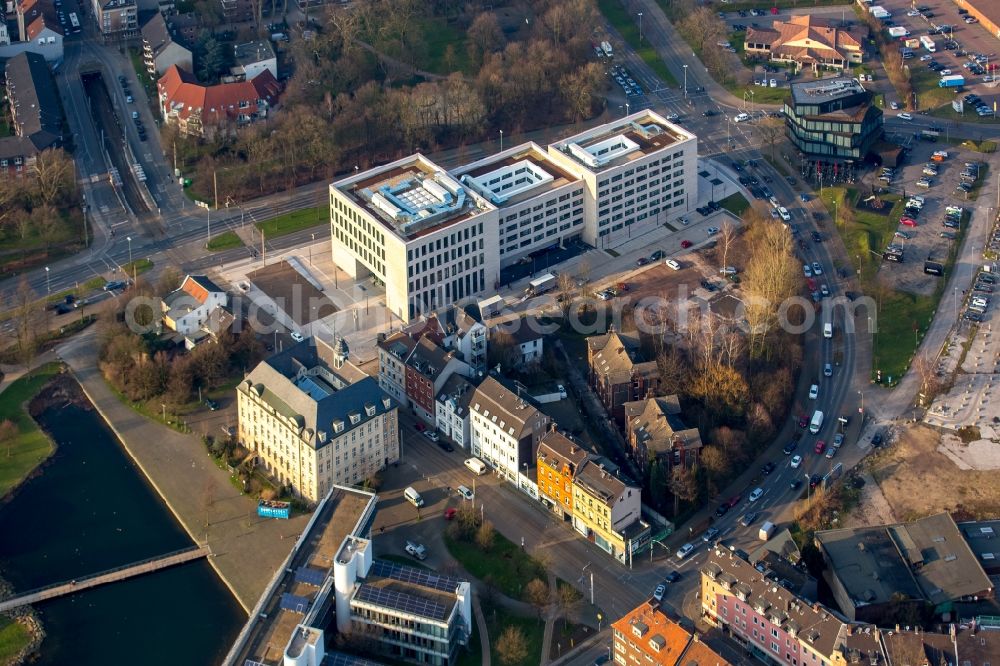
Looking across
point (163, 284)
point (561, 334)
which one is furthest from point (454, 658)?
point (163, 284)

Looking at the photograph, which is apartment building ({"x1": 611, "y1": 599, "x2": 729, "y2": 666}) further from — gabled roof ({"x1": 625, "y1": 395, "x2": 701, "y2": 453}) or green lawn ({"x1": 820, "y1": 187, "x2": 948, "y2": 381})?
green lawn ({"x1": 820, "y1": 187, "x2": 948, "y2": 381})

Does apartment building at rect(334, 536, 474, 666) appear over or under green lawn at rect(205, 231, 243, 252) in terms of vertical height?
under

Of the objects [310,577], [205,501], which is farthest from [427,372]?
[310,577]

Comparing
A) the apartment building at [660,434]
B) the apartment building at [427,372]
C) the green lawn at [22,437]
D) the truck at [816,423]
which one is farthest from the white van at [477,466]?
the green lawn at [22,437]

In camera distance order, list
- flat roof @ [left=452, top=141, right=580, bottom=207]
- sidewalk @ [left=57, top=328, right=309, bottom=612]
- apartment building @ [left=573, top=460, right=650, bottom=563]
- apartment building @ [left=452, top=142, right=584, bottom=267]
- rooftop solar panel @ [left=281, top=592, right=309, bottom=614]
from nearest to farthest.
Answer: rooftop solar panel @ [left=281, top=592, right=309, bottom=614] < apartment building @ [left=573, top=460, right=650, bottom=563] < sidewalk @ [left=57, top=328, right=309, bottom=612] < apartment building @ [left=452, top=142, right=584, bottom=267] < flat roof @ [left=452, top=141, right=580, bottom=207]

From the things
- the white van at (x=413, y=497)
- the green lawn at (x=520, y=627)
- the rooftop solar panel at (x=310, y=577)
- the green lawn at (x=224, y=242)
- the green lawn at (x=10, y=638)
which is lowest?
the green lawn at (x=520, y=627)

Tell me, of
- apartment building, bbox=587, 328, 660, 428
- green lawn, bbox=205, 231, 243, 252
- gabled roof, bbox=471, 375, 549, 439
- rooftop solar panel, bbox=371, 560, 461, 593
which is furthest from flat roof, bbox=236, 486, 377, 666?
green lawn, bbox=205, 231, 243, 252

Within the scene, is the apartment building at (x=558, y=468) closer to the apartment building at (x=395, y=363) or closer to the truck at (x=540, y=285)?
the apartment building at (x=395, y=363)
